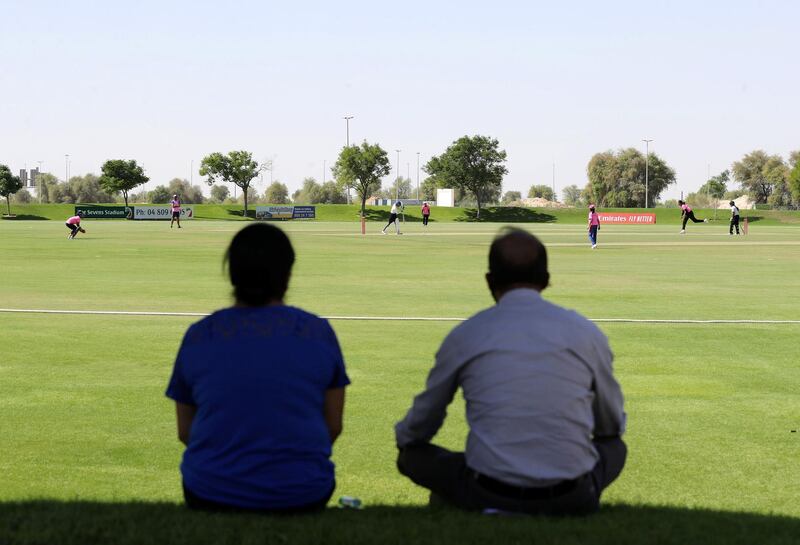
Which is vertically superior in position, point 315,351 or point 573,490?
point 315,351

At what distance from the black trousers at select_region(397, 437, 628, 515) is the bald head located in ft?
2.44

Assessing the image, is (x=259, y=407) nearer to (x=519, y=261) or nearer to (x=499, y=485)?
(x=499, y=485)

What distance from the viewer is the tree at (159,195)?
189 m

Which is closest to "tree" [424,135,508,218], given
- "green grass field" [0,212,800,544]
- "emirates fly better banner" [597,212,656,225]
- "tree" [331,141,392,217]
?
"tree" [331,141,392,217]

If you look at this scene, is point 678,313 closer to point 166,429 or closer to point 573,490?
point 166,429

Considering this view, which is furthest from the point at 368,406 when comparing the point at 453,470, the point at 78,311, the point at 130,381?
the point at 78,311

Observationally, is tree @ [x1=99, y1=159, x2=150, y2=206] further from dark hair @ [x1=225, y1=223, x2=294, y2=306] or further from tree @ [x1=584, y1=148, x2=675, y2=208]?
dark hair @ [x1=225, y1=223, x2=294, y2=306]

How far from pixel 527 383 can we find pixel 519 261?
1.74 ft

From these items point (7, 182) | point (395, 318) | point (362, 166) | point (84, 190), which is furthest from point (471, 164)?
point (395, 318)

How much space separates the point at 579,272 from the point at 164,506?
21.2 m

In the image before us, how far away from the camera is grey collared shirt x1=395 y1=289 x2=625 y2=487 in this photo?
4180mm

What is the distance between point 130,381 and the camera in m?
9.49

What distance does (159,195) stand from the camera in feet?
627

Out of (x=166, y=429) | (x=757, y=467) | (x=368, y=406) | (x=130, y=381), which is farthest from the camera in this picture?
(x=130, y=381)
